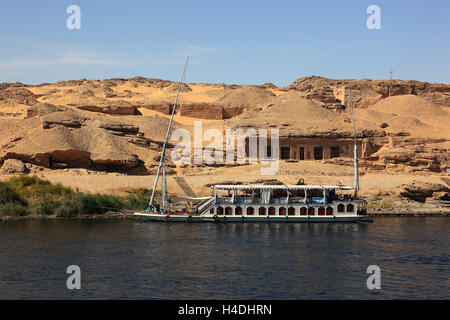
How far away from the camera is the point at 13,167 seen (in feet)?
146

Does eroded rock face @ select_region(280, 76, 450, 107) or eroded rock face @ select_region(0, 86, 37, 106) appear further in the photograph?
eroded rock face @ select_region(280, 76, 450, 107)

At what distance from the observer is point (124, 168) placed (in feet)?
159

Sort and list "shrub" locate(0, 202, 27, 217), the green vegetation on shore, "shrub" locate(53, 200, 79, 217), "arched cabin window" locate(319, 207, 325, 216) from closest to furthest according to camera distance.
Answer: "shrub" locate(0, 202, 27, 217)
"shrub" locate(53, 200, 79, 217)
the green vegetation on shore
"arched cabin window" locate(319, 207, 325, 216)

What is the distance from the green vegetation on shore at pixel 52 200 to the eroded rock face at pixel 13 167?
7.07 feet

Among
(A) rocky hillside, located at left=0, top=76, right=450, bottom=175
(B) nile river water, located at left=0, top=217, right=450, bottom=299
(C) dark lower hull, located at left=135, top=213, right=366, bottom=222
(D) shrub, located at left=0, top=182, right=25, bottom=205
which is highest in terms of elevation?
(A) rocky hillside, located at left=0, top=76, right=450, bottom=175

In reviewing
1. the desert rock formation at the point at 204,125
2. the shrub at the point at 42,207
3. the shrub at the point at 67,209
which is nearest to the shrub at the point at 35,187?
the shrub at the point at 42,207

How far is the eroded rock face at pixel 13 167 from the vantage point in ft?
146

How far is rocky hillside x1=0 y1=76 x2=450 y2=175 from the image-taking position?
47594 mm

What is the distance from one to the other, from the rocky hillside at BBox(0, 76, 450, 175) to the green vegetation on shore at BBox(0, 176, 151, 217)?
347 cm

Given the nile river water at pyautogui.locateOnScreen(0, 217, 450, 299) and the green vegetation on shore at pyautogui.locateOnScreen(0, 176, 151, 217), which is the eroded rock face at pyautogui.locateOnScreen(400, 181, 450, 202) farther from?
the green vegetation on shore at pyautogui.locateOnScreen(0, 176, 151, 217)

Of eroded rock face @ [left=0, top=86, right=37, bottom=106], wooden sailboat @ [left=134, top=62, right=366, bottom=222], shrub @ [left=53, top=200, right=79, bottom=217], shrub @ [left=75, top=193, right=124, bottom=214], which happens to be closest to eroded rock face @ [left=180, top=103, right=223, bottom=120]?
eroded rock face @ [left=0, top=86, right=37, bottom=106]

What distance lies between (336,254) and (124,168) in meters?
24.3
